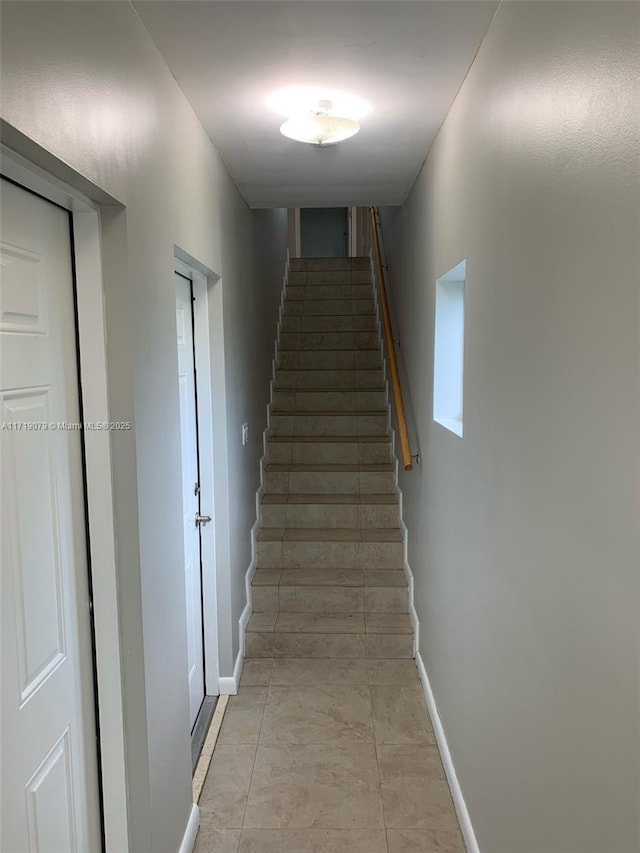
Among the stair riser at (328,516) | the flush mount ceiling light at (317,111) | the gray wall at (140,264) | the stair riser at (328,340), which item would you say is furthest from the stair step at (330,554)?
the flush mount ceiling light at (317,111)

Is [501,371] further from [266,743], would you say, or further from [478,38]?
[266,743]

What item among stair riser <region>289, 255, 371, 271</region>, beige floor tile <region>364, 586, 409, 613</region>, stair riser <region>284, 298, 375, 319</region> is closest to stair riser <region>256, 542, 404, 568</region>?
beige floor tile <region>364, 586, 409, 613</region>

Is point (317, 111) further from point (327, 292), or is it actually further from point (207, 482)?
point (327, 292)

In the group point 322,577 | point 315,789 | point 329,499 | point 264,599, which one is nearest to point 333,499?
point 329,499

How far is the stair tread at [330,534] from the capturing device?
12.3 feet

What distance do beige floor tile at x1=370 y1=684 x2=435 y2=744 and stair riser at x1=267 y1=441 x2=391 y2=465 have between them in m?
1.76

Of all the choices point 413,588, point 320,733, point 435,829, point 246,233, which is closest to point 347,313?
point 246,233

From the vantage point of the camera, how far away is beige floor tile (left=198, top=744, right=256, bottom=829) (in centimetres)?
210

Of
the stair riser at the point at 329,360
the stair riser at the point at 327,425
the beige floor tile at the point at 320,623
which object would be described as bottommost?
the beige floor tile at the point at 320,623

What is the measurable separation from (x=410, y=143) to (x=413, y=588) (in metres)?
2.31

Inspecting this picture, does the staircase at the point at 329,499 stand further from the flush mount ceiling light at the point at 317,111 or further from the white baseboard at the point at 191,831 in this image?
the flush mount ceiling light at the point at 317,111

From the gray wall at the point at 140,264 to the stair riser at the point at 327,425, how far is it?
2.40m

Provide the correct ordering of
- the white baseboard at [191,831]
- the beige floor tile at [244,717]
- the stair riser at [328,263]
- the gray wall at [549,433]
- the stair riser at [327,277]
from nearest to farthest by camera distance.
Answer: the gray wall at [549,433] < the white baseboard at [191,831] < the beige floor tile at [244,717] < the stair riser at [327,277] < the stair riser at [328,263]

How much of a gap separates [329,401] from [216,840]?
10.8 feet
